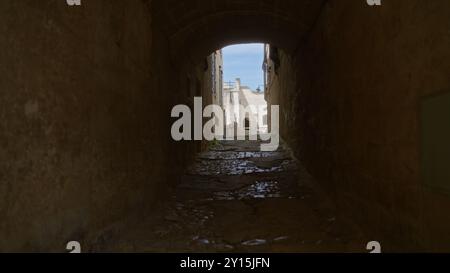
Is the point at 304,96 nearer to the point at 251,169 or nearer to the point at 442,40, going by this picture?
the point at 251,169

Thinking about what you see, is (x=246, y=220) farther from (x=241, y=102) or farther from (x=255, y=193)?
(x=241, y=102)

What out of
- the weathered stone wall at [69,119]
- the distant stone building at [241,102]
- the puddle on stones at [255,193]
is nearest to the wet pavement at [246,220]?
the puddle on stones at [255,193]

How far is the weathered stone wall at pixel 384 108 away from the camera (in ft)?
6.70

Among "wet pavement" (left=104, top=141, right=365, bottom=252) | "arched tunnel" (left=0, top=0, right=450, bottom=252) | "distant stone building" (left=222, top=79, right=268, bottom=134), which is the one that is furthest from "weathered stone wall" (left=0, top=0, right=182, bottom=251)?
"distant stone building" (left=222, top=79, right=268, bottom=134)

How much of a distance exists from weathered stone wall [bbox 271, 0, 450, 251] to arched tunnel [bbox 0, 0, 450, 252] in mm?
12

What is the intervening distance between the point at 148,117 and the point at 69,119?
1853 mm

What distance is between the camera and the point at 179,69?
6.23 metres

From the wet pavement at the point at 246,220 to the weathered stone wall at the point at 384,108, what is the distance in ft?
1.21

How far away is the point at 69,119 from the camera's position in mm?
2422

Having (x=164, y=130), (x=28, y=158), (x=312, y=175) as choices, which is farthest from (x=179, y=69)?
(x=28, y=158)

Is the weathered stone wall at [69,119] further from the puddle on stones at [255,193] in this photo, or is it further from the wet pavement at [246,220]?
the puddle on stones at [255,193]

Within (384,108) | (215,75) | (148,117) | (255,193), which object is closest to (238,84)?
(215,75)

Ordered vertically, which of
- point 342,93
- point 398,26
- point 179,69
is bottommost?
point 342,93
